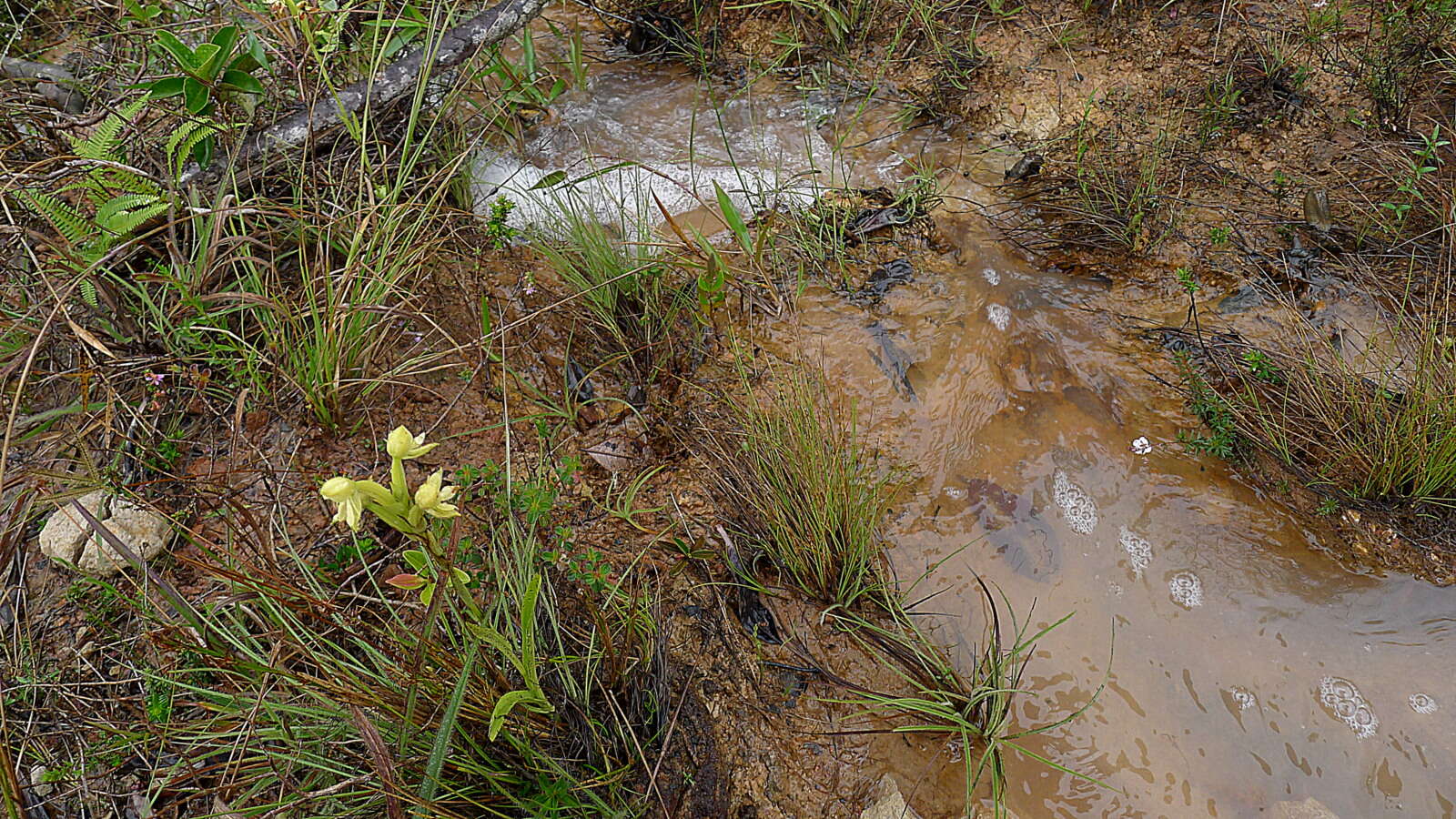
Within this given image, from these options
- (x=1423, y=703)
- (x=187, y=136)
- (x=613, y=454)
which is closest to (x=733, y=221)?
(x=613, y=454)

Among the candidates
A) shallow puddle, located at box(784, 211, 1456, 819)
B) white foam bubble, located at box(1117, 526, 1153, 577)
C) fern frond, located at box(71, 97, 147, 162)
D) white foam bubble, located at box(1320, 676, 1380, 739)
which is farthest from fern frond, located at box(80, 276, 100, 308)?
white foam bubble, located at box(1320, 676, 1380, 739)

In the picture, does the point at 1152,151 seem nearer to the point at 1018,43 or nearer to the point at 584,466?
the point at 1018,43

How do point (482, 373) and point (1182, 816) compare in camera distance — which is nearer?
point (1182, 816)

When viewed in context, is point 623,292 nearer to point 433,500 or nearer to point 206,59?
point 206,59

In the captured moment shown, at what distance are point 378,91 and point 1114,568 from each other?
2.72 metres

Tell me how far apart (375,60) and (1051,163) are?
2401mm

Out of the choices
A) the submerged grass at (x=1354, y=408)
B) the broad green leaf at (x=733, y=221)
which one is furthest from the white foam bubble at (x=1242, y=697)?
the broad green leaf at (x=733, y=221)

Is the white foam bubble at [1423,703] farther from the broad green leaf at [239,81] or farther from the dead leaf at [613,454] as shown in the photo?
the broad green leaf at [239,81]

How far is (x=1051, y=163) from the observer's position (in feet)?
10.0

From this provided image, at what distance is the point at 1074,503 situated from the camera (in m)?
2.24

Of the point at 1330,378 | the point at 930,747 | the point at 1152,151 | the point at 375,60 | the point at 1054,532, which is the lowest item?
the point at 930,747

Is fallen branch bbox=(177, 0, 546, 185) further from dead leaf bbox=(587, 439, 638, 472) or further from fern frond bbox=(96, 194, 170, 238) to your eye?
dead leaf bbox=(587, 439, 638, 472)

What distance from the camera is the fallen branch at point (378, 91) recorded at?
8.30 ft

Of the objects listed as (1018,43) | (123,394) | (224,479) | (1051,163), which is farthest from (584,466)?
(1018,43)
